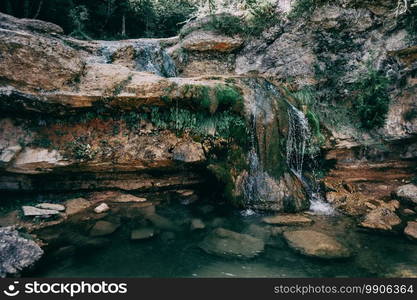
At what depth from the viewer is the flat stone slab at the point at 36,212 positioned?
19.7 ft

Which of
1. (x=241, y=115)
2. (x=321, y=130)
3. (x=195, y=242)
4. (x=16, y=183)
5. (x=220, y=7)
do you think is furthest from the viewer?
(x=220, y=7)

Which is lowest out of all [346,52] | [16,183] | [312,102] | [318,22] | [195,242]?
[195,242]

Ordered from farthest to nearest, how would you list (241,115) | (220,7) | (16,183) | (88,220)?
(220,7)
(241,115)
(16,183)
(88,220)

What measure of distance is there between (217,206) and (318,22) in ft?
21.8

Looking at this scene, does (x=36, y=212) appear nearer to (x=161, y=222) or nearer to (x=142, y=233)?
(x=142, y=233)

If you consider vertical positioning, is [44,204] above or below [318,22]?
below

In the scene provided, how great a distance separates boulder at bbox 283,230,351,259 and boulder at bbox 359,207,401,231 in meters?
1.21

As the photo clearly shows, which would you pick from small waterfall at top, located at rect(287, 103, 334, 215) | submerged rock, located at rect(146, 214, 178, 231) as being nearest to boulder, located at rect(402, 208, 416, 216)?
small waterfall at top, located at rect(287, 103, 334, 215)

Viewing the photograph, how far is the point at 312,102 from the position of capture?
873 cm

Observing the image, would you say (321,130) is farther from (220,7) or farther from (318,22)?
(220,7)

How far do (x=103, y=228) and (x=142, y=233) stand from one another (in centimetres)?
80

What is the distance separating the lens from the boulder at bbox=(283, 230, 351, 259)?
16.3 ft

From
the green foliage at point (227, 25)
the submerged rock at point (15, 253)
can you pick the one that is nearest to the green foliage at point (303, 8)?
the green foliage at point (227, 25)

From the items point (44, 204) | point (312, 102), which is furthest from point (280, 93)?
point (44, 204)
